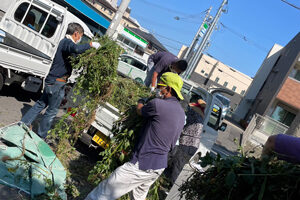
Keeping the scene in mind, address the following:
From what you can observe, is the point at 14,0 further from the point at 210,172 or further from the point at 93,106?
the point at 210,172

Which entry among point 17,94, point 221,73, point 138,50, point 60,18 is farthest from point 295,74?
point 221,73

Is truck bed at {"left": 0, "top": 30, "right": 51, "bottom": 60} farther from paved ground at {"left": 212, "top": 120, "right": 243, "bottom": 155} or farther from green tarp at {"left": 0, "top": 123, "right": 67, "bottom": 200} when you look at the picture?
paved ground at {"left": 212, "top": 120, "right": 243, "bottom": 155}

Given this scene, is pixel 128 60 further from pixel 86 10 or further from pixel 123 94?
pixel 86 10

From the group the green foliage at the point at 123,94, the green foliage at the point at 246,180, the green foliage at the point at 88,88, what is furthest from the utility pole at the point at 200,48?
the green foliage at the point at 246,180

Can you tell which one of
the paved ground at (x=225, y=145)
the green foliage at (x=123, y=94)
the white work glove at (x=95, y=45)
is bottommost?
the paved ground at (x=225, y=145)

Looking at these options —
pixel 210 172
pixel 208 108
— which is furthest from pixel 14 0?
pixel 210 172

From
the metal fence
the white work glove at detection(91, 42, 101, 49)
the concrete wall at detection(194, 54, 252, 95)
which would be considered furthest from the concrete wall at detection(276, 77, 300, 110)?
the concrete wall at detection(194, 54, 252, 95)

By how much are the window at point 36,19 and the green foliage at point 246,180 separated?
618 centimetres

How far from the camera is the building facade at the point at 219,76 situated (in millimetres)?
64294

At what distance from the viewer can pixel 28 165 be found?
324cm

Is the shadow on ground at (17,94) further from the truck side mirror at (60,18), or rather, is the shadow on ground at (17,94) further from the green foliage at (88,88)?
the green foliage at (88,88)

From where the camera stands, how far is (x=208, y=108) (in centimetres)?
598

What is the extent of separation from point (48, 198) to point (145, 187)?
45.4 inches

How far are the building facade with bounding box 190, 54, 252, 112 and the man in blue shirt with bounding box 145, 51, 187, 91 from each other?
58366mm
